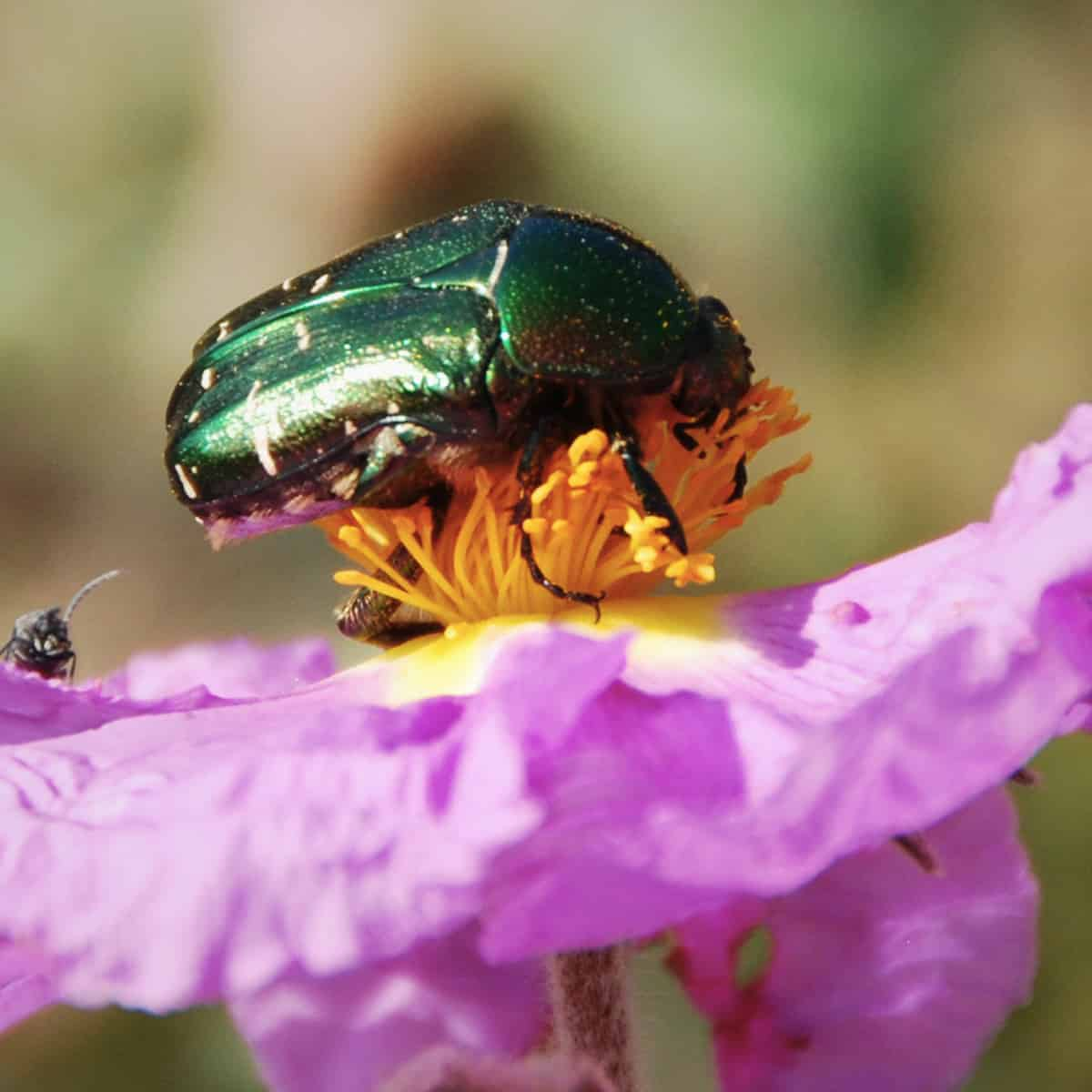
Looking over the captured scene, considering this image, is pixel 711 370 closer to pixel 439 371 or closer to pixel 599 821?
pixel 439 371

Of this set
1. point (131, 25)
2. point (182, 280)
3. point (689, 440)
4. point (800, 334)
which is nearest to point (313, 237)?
point (182, 280)

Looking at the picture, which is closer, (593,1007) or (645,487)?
(593,1007)

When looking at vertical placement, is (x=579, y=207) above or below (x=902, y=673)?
below

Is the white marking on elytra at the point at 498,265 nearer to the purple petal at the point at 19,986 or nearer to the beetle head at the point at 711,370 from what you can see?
the beetle head at the point at 711,370

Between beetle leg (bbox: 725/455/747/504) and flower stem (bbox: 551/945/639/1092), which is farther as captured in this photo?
beetle leg (bbox: 725/455/747/504)

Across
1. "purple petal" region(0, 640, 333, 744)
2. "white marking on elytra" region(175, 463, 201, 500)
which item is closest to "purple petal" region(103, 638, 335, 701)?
"purple petal" region(0, 640, 333, 744)

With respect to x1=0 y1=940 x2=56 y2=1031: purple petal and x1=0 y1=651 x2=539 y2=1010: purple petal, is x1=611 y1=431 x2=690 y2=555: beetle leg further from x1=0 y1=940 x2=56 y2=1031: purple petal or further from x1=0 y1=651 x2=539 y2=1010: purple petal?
x1=0 y1=940 x2=56 y2=1031: purple petal

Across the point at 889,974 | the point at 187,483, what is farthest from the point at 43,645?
the point at 889,974

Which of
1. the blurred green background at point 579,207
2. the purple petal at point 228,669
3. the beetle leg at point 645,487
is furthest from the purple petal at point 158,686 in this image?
the blurred green background at point 579,207
